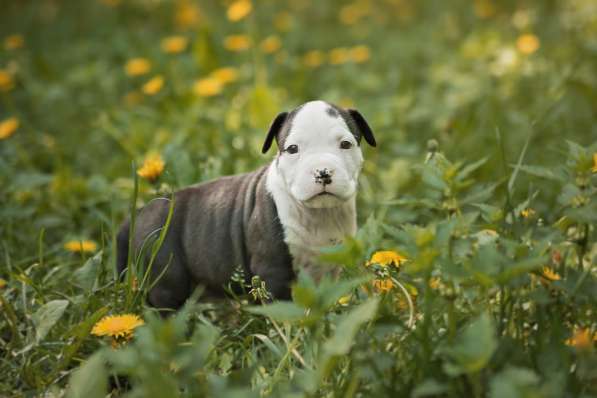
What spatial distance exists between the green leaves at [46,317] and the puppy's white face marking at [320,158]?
0.88m

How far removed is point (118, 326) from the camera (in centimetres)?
230

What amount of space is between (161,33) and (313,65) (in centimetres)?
208

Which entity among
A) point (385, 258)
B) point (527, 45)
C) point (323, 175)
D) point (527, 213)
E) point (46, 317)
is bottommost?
point (46, 317)

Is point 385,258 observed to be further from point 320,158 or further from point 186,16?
point 186,16

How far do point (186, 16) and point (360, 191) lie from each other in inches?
158

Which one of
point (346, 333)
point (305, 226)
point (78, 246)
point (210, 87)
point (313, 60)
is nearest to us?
point (346, 333)

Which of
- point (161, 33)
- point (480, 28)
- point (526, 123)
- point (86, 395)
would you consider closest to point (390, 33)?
point (480, 28)

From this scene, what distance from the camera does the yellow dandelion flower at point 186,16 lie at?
23.9 ft

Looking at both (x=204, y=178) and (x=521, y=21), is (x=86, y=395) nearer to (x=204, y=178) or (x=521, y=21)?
(x=204, y=178)

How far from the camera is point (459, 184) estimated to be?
84.4 inches

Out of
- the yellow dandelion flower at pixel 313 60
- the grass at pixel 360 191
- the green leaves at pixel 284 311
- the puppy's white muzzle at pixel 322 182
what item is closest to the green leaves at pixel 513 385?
the grass at pixel 360 191

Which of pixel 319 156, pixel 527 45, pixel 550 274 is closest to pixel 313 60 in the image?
pixel 527 45

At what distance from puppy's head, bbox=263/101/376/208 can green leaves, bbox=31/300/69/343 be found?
88 centimetres

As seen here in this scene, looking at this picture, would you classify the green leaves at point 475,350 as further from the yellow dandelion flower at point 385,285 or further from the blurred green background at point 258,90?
the blurred green background at point 258,90
